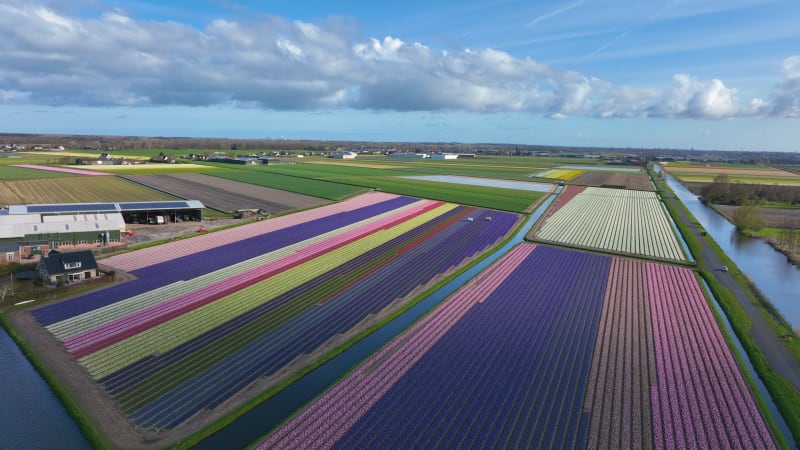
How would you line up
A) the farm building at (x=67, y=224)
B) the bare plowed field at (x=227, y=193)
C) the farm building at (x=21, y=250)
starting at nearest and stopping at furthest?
the farm building at (x=21, y=250) < the farm building at (x=67, y=224) < the bare plowed field at (x=227, y=193)

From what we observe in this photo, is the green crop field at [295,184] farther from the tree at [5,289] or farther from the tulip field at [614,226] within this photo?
the tree at [5,289]

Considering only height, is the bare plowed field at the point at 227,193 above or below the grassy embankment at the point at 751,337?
above

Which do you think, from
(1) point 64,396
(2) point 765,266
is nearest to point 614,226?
(2) point 765,266

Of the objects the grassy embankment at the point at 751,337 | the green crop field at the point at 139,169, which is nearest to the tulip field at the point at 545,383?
the grassy embankment at the point at 751,337

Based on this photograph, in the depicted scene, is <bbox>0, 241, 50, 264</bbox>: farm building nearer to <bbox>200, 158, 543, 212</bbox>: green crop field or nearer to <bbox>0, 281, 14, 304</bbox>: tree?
<bbox>0, 281, 14, 304</bbox>: tree

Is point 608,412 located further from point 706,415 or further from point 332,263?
point 332,263

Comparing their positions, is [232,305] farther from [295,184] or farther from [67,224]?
[295,184]

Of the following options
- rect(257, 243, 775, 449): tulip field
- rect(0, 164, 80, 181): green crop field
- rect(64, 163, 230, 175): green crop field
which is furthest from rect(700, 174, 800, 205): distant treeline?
rect(0, 164, 80, 181): green crop field
